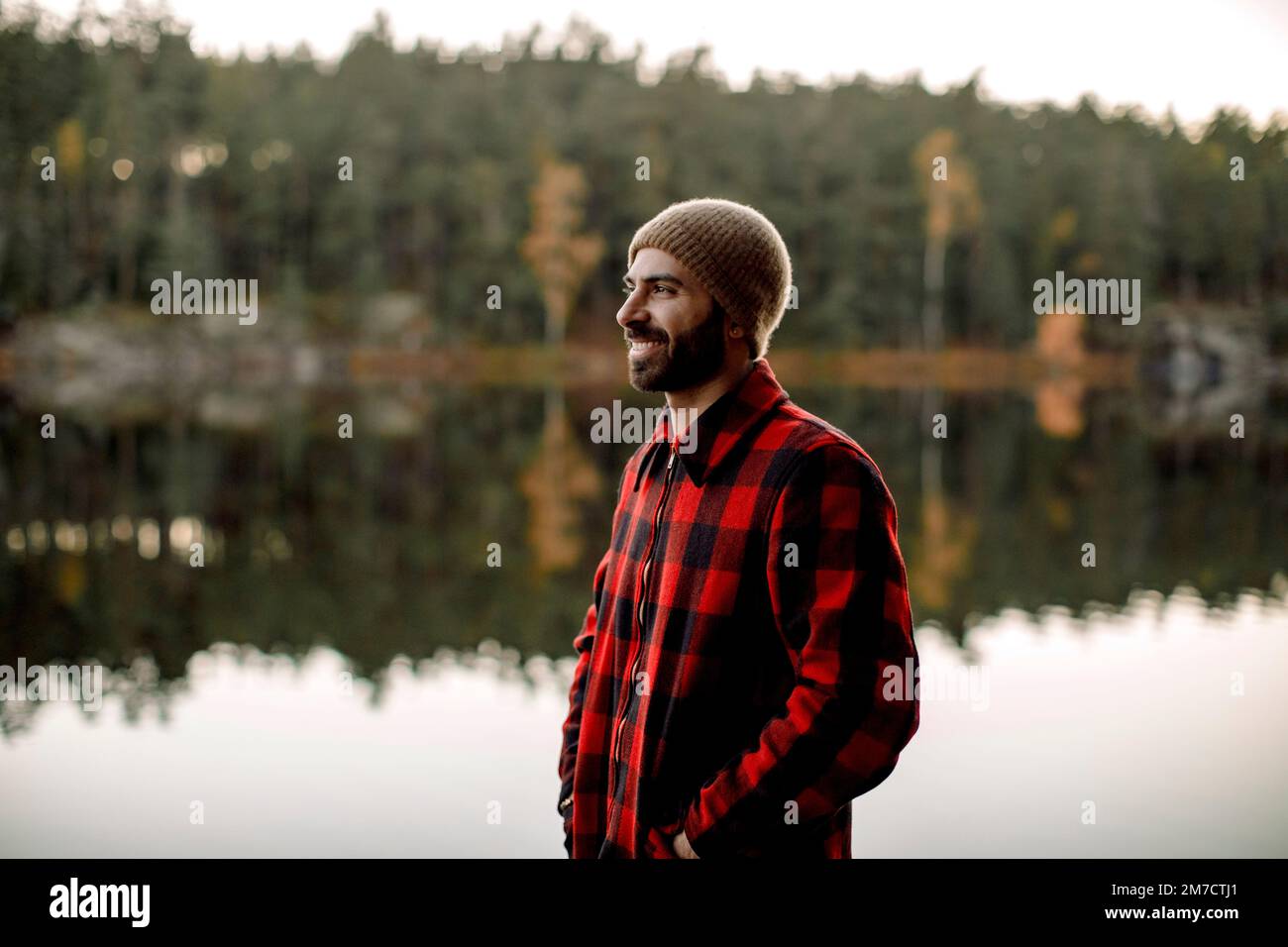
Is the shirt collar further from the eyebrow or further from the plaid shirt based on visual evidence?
the eyebrow

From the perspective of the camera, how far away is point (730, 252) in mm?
3271

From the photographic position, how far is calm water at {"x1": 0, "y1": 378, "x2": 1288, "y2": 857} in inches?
305

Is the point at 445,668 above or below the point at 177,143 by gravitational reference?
below

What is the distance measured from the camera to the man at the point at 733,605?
2.95m

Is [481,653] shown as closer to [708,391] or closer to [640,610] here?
[640,610]

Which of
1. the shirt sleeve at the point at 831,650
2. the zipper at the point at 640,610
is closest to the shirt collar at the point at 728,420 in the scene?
the zipper at the point at 640,610

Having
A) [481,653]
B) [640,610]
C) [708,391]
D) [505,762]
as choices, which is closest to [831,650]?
[640,610]

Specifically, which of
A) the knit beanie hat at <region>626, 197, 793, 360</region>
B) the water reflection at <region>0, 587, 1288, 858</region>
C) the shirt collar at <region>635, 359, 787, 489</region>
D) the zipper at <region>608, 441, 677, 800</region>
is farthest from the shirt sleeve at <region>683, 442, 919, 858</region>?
the water reflection at <region>0, 587, 1288, 858</region>

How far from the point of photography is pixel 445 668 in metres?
10.8

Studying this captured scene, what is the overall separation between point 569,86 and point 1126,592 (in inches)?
3059

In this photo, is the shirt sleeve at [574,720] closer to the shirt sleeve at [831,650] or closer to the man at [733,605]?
the man at [733,605]

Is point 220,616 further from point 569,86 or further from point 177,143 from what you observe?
point 569,86

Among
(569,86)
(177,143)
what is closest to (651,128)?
(569,86)

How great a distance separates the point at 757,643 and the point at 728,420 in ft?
1.95
